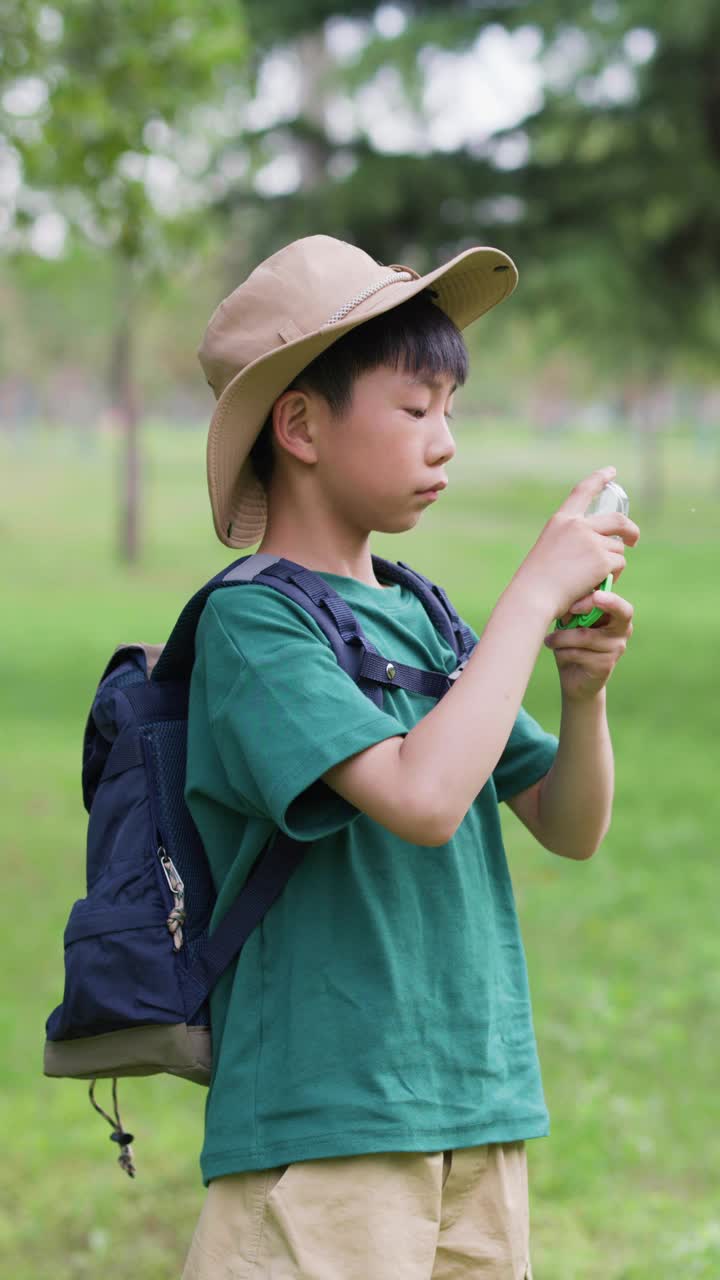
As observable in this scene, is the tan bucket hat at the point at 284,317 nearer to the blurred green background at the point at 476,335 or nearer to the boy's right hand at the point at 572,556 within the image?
the boy's right hand at the point at 572,556

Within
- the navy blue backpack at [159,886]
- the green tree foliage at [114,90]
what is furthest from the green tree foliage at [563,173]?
the navy blue backpack at [159,886]

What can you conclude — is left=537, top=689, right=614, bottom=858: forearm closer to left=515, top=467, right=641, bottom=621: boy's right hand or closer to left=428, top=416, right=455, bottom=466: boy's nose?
left=515, top=467, right=641, bottom=621: boy's right hand

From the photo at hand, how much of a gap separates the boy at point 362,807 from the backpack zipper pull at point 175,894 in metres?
0.05

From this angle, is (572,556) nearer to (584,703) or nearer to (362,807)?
(584,703)

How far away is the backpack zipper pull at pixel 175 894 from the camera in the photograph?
1.81 m

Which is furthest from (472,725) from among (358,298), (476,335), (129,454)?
(129,454)

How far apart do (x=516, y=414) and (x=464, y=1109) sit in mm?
80804

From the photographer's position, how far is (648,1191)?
158 inches

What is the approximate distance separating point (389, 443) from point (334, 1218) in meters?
0.84

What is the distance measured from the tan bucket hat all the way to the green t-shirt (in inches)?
7.7

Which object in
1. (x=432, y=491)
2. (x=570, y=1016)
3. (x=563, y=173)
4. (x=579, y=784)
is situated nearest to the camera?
(x=432, y=491)

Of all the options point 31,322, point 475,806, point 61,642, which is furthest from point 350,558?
point 31,322

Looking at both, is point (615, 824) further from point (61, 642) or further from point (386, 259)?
point (61, 642)

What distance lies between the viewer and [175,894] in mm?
1830
